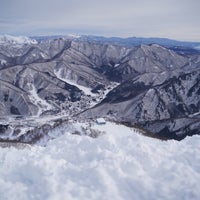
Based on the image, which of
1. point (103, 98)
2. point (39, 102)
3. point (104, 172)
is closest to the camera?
point (104, 172)

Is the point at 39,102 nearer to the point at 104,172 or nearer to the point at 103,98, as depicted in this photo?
the point at 103,98

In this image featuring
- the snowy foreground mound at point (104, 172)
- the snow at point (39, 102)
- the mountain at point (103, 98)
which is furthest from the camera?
the snow at point (39, 102)

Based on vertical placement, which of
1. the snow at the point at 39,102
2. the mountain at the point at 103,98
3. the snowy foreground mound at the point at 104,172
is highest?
the snowy foreground mound at the point at 104,172

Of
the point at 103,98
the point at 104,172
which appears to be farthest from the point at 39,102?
the point at 104,172

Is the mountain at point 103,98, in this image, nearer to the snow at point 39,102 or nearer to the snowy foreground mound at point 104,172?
the snow at point 39,102

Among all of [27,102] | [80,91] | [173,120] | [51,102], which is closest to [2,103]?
[27,102]

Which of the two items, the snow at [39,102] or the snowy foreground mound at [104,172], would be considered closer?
the snowy foreground mound at [104,172]

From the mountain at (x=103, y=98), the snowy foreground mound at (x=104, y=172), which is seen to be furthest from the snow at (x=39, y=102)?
the snowy foreground mound at (x=104, y=172)

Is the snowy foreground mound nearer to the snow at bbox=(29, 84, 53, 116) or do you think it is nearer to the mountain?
the mountain
